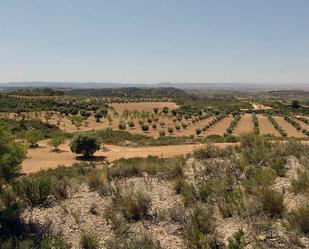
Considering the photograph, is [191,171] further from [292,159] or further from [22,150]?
[22,150]

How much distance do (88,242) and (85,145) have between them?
812 inches

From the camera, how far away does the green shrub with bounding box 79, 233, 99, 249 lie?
374 inches

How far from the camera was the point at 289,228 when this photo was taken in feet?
31.4

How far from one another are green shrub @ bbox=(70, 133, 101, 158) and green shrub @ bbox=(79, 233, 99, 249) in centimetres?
2044

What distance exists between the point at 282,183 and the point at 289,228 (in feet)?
13.7

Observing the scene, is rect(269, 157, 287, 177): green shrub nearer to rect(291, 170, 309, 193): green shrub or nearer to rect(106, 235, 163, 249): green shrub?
rect(291, 170, 309, 193): green shrub

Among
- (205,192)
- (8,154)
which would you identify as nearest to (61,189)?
(8,154)

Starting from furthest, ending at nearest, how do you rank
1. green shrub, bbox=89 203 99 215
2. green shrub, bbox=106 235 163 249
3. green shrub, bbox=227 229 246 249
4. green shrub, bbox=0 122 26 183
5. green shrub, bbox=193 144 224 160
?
green shrub, bbox=193 144 224 160, green shrub, bbox=89 203 99 215, green shrub, bbox=0 122 26 183, green shrub, bbox=106 235 163 249, green shrub, bbox=227 229 246 249

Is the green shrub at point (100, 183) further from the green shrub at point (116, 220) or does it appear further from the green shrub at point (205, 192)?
the green shrub at point (205, 192)

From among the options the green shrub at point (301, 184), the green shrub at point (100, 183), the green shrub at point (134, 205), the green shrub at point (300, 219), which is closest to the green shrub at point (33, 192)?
the green shrub at point (100, 183)

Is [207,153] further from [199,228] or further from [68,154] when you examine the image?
[68,154]

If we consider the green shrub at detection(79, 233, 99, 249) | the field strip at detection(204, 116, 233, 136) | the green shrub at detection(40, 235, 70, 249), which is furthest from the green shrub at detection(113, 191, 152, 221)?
the field strip at detection(204, 116, 233, 136)

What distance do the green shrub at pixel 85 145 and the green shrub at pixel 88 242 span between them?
67.1 ft

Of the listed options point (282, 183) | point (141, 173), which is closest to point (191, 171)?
point (141, 173)
